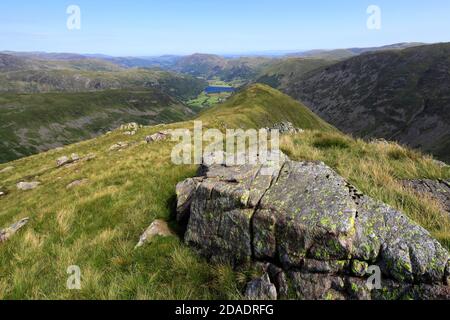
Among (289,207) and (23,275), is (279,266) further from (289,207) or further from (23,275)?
(23,275)

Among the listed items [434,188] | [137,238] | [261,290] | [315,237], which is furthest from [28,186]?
[434,188]

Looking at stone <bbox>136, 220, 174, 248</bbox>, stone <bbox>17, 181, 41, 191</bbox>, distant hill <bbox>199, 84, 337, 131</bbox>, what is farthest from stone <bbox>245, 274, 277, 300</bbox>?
distant hill <bbox>199, 84, 337, 131</bbox>

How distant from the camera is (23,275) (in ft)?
24.1

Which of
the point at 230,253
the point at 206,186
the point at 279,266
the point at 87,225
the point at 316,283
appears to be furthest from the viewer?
the point at 87,225

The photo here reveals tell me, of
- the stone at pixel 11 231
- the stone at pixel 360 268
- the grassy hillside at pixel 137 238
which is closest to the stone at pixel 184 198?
the grassy hillside at pixel 137 238

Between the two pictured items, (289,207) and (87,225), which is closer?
(289,207)

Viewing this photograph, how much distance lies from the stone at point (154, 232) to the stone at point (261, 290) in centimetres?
368

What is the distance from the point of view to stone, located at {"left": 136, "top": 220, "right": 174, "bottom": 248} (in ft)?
28.8

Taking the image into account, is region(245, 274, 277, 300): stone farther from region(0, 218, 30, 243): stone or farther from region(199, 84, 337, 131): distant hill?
region(199, 84, 337, 131): distant hill

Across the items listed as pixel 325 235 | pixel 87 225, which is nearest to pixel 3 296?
pixel 87 225

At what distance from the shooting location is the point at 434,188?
31.8 feet

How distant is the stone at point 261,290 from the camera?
19.3 ft

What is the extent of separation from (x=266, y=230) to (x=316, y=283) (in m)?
1.60

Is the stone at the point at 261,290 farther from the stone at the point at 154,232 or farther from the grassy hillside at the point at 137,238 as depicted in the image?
the stone at the point at 154,232
